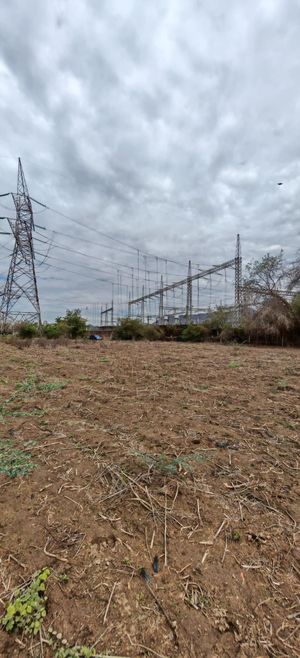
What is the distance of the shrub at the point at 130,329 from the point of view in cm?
1666

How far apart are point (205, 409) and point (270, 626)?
190cm

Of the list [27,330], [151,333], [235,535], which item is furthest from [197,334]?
[235,535]

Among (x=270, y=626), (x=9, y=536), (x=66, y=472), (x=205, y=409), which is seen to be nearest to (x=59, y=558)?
(x=9, y=536)

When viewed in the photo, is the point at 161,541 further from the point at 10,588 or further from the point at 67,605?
the point at 10,588

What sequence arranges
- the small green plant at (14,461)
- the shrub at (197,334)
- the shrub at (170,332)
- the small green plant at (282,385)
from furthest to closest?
the shrub at (170,332) → the shrub at (197,334) → the small green plant at (282,385) → the small green plant at (14,461)

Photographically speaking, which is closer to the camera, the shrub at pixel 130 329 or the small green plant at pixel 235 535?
the small green plant at pixel 235 535

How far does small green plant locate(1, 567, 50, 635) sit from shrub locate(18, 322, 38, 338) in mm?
12232

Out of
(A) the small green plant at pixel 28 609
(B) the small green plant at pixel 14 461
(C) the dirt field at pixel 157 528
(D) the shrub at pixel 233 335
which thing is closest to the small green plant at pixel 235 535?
(C) the dirt field at pixel 157 528

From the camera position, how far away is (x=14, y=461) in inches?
Answer: 69.9

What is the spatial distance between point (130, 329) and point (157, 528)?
15646 millimetres

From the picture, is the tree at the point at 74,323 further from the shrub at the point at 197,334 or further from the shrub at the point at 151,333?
the shrub at the point at 197,334

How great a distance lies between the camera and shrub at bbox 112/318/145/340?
16656 millimetres

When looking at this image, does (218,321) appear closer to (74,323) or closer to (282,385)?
(74,323)

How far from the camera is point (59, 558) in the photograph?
108 centimetres
